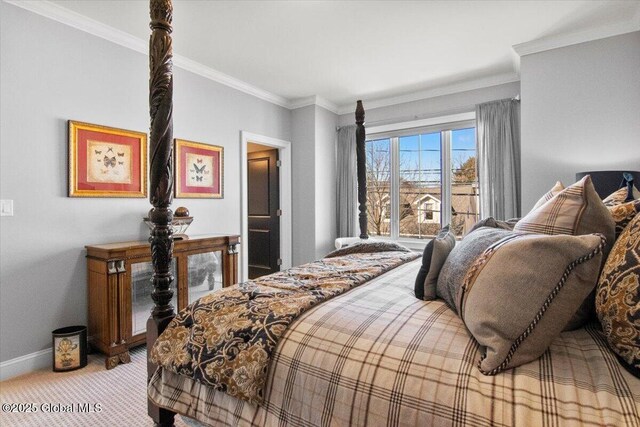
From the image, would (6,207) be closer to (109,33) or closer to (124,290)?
(124,290)

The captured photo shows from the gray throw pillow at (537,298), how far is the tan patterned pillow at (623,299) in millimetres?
60

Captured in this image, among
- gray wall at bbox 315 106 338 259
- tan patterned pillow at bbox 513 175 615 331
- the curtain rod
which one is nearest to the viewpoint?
tan patterned pillow at bbox 513 175 615 331

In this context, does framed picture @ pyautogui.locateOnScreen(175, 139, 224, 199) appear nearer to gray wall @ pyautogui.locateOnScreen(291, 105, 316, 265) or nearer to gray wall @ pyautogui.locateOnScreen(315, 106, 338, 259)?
gray wall @ pyautogui.locateOnScreen(291, 105, 316, 265)

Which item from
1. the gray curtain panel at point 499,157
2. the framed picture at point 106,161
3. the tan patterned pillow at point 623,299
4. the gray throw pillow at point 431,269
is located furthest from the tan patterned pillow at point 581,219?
the framed picture at point 106,161

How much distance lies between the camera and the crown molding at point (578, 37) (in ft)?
9.11

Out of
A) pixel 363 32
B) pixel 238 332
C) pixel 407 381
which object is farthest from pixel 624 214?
pixel 363 32

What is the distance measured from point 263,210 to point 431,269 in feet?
12.9

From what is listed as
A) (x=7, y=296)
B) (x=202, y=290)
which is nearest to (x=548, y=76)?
(x=202, y=290)

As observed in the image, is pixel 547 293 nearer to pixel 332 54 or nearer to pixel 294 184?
pixel 332 54

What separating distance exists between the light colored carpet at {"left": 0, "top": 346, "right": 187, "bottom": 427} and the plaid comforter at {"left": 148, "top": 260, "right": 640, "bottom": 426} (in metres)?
0.93

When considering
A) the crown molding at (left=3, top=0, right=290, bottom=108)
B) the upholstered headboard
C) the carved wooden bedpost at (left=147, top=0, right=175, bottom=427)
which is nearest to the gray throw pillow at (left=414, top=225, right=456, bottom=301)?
the carved wooden bedpost at (left=147, top=0, right=175, bottom=427)

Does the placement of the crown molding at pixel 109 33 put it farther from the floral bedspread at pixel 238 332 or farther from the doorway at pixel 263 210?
the floral bedspread at pixel 238 332

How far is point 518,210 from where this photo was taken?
3.64 metres

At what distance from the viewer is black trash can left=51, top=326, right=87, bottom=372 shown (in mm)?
2366
